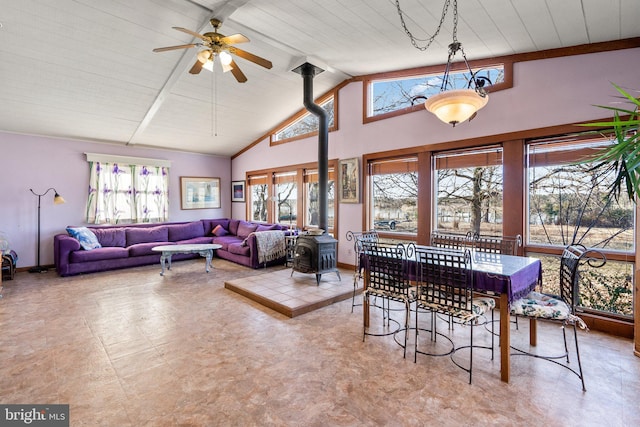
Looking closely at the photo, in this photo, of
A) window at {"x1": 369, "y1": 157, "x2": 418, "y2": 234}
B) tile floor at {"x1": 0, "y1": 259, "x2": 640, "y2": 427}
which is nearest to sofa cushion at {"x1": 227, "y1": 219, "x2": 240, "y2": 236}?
window at {"x1": 369, "y1": 157, "x2": 418, "y2": 234}

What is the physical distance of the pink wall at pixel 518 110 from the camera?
10.2 feet

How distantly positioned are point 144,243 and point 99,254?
95 centimetres

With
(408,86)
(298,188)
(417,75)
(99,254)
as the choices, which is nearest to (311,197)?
(298,188)

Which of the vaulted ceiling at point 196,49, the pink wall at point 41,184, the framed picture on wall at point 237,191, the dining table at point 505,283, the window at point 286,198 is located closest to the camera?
the dining table at point 505,283

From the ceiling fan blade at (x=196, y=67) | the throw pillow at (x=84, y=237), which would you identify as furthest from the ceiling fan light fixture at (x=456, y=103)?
the throw pillow at (x=84, y=237)

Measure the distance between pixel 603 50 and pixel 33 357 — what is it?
5.99 m

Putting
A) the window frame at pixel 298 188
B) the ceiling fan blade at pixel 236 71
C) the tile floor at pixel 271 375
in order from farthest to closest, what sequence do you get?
the window frame at pixel 298 188
the ceiling fan blade at pixel 236 71
the tile floor at pixel 271 375

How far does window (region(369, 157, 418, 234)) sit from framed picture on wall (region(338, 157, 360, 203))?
0.80 feet

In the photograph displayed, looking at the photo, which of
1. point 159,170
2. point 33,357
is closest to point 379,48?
point 33,357

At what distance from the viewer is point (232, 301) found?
13.2ft

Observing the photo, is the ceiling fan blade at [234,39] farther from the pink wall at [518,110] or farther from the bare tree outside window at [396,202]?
the bare tree outside window at [396,202]

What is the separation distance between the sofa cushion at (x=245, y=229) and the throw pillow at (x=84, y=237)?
2.77m

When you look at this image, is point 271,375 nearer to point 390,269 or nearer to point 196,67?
point 390,269

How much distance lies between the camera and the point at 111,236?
20.4 feet
